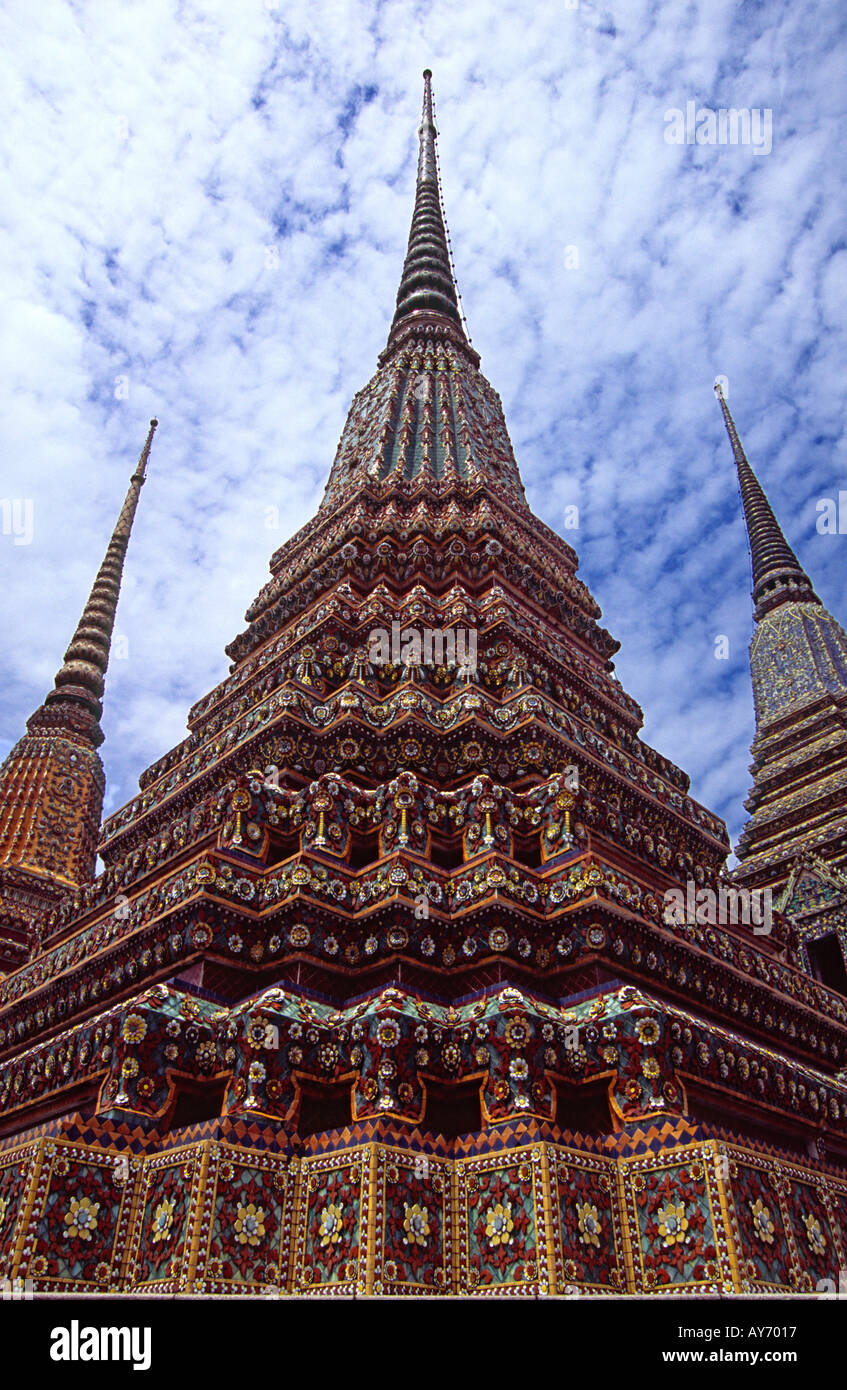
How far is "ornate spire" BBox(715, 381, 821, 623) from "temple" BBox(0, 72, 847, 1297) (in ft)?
55.6

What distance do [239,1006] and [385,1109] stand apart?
3.79ft

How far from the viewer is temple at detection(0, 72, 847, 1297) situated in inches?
180

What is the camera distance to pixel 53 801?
660 inches

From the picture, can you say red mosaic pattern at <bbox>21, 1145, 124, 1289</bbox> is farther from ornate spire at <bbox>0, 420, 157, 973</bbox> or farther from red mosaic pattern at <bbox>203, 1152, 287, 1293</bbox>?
ornate spire at <bbox>0, 420, 157, 973</bbox>

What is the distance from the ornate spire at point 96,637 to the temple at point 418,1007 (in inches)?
393

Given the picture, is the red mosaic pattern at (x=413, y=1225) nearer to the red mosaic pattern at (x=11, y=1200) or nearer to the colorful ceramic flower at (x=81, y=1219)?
the colorful ceramic flower at (x=81, y=1219)

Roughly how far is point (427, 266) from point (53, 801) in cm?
1382

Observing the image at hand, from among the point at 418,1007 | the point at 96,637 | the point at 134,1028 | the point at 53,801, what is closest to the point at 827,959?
the point at 418,1007

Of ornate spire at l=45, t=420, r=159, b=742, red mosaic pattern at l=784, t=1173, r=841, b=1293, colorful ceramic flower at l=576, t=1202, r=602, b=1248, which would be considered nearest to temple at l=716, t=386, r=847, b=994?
red mosaic pattern at l=784, t=1173, r=841, b=1293

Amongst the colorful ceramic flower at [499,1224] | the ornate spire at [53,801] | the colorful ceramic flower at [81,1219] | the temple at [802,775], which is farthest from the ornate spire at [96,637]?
the colorful ceramic flower at [499,1224]

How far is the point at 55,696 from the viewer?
19.9 m

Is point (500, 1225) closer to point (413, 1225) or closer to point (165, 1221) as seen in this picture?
point (413, 1225)
